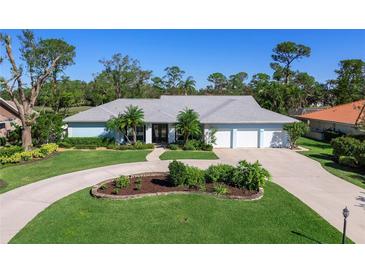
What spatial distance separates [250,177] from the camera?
467 inches

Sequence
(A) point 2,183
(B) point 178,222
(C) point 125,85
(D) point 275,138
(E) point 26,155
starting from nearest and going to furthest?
(B) point 178,222 < (A) point 2,183 < (E) point 26,155 < (D) point 275,138 < (C) point 125,85

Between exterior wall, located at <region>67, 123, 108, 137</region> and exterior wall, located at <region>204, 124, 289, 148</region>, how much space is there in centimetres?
880

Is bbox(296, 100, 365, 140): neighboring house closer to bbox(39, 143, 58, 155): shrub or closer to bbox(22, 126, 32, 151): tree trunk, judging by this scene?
bbox(39, 143, 58, 155): shrub

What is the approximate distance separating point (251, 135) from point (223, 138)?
2.33m

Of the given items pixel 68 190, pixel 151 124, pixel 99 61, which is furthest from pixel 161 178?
pixel 99 61

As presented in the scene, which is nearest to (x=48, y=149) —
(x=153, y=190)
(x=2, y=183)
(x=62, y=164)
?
(x=62, y=164)

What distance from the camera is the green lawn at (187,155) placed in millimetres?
19450

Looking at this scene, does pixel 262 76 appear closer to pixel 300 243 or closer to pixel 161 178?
pixel 161 178

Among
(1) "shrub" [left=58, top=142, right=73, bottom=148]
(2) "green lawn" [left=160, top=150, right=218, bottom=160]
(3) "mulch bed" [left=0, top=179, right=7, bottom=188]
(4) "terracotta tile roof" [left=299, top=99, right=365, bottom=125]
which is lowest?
(3) "mulch bed" [left=0, top=179, right=7, bottom=188]

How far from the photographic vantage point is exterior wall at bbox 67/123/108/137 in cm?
2417

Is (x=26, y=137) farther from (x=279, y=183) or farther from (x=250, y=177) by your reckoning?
(x=279, y=183)

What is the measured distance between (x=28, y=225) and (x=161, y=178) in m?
6.20

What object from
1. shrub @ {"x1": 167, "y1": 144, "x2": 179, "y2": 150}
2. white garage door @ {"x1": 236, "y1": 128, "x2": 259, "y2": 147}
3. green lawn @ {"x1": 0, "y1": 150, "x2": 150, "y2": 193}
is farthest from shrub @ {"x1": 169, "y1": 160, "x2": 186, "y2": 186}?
white garage door @ {"x1": 236, "y1": 128, "x2": 259, "y2": 147}

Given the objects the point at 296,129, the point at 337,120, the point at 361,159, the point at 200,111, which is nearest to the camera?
the point at 361,159
